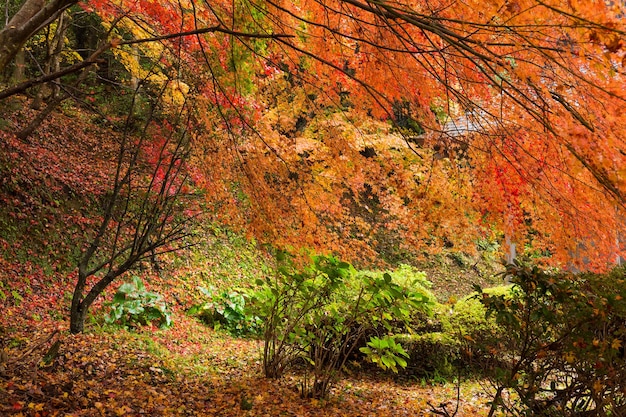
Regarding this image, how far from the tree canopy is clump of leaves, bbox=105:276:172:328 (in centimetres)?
244

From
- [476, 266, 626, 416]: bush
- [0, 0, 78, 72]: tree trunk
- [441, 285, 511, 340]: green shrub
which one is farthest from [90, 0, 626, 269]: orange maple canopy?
[0, 0, 78, 72]: tree trunk

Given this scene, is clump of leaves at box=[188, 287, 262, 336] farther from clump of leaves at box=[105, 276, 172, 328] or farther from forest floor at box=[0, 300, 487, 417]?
forest floor at box=[0, 300, 487, 417]

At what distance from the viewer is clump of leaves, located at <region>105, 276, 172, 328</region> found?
7977 millimetres

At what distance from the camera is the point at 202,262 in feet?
37.3

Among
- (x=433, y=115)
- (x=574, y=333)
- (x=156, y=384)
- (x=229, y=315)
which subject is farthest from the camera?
(x=229, y=315)

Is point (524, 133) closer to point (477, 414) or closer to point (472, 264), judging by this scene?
point (477, 414)

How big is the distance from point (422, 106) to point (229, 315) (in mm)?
5817

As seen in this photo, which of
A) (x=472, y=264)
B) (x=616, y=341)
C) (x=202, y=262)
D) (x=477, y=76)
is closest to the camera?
(x=616, y=341)

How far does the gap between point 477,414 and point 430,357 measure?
2040 mm

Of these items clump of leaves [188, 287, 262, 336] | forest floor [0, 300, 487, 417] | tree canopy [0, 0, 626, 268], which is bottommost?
forest floor [0, 300, 487, 417]

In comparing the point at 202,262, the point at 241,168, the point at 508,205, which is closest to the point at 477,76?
the point at 508,205

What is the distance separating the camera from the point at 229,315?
985 centimetres

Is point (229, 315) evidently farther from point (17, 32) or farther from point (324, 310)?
point (17, 32)

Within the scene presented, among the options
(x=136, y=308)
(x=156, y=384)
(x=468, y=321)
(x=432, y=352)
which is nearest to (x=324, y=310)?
(x=156, y=384)
